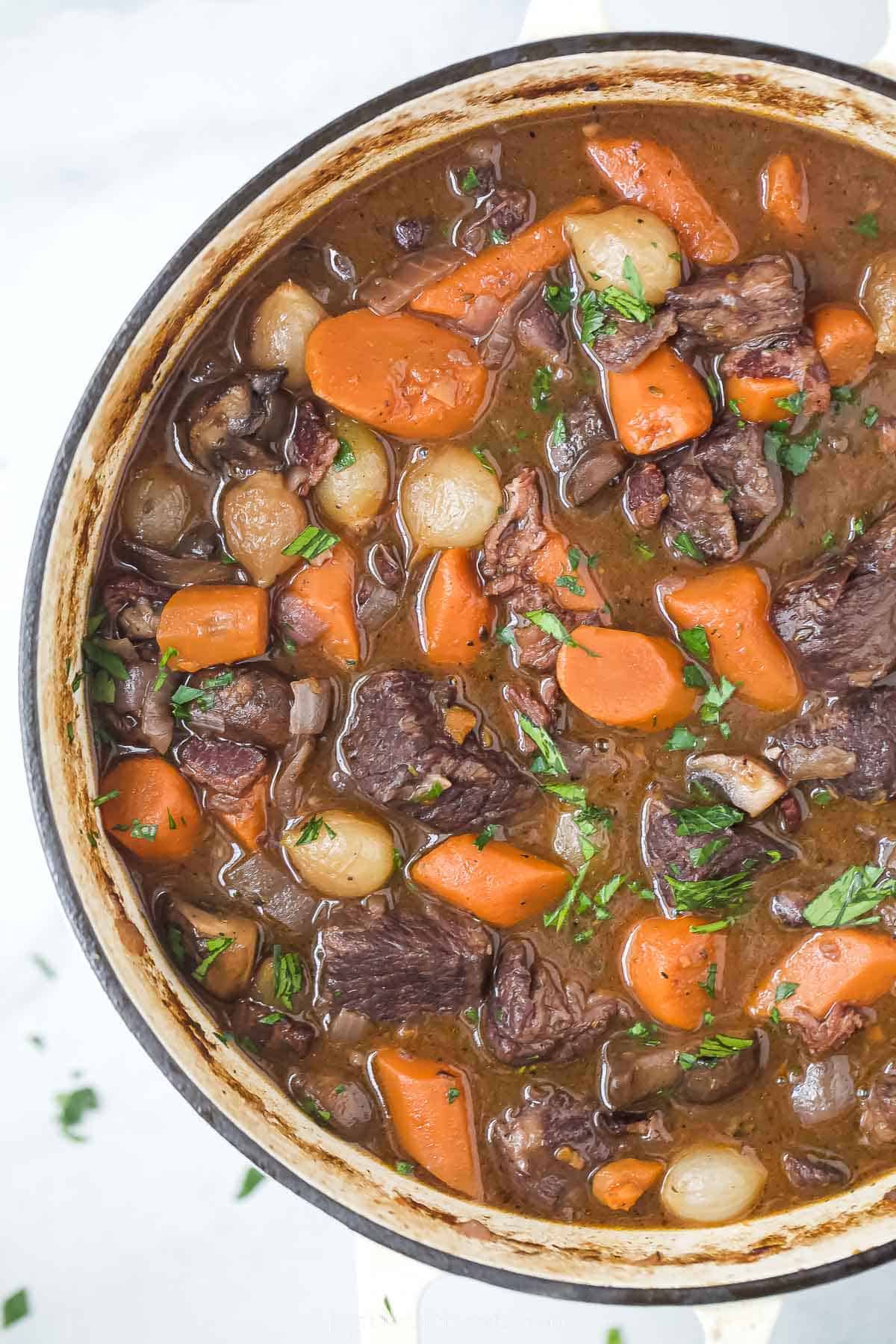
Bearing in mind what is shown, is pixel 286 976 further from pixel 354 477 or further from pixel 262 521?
pixel 354 477

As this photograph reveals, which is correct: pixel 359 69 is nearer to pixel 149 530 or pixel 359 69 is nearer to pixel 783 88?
pixel 783 88

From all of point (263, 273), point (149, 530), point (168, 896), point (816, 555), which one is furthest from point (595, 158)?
point (168, 896)

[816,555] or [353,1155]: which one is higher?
[816,555]

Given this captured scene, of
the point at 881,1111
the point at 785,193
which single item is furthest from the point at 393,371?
the point at 881,1111

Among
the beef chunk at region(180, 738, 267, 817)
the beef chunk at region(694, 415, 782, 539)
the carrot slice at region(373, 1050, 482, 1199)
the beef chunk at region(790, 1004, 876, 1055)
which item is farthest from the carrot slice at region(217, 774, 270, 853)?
the beef chunk at region(790, 1004, 876, 1055)

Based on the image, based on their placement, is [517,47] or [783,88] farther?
[783,88]

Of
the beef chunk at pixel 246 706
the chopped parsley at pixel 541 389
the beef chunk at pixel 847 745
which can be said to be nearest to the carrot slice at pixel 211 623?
the beef chunk at pixel 246 706

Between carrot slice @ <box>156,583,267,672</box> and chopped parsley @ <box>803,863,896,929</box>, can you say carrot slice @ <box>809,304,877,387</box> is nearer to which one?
chopped parsley @ <box>803,863,896,929</box>

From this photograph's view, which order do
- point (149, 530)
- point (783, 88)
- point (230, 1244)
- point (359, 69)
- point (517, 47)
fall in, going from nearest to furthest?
1. point (517, 47)
2. point (783, 88)
3. point (149, 530)
4. point (359, 69)
5. point (230, 1244)
